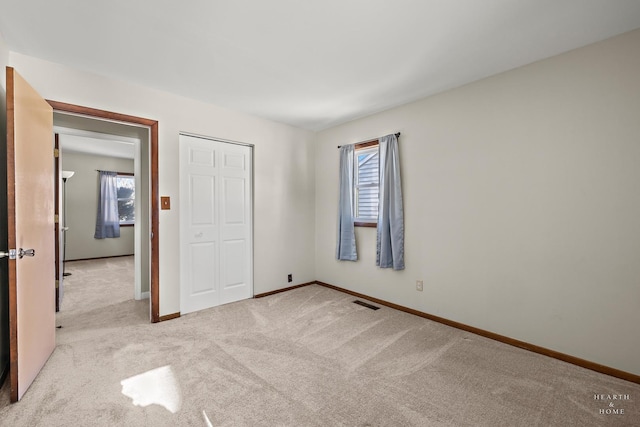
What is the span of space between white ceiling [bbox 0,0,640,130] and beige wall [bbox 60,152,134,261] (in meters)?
5.69

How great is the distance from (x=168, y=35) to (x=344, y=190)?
2.68 meters

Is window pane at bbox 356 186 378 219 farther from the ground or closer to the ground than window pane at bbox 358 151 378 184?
closer to the ground

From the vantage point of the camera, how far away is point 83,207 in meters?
7.08

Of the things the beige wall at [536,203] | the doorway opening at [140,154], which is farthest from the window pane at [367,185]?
the doorway opening at [140,154]

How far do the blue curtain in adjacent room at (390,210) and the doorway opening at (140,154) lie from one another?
2.62 m

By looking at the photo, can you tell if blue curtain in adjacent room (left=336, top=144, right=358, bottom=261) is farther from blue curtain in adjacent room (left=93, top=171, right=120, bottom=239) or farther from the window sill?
blue curtain in adjacent room (left=93, top=171, right=120, bottom=239)

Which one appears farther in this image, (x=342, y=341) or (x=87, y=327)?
(x=87, y=327)

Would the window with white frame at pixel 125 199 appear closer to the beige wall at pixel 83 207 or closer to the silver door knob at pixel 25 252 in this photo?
the beige wall at pixel 83 207

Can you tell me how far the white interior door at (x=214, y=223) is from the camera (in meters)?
3.42

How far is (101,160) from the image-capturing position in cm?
728

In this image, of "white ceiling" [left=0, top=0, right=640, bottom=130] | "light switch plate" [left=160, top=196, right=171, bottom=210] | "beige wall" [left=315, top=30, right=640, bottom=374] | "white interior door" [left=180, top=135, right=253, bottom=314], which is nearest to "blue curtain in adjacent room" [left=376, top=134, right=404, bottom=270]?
"beige wall" [left=315, top=30, right=640, bottom=374]

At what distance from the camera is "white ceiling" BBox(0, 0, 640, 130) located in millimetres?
1872

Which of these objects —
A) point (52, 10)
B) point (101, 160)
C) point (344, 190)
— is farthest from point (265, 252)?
point (101, 160)

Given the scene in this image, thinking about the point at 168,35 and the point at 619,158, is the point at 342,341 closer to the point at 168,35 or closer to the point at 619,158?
the point at 619,158
